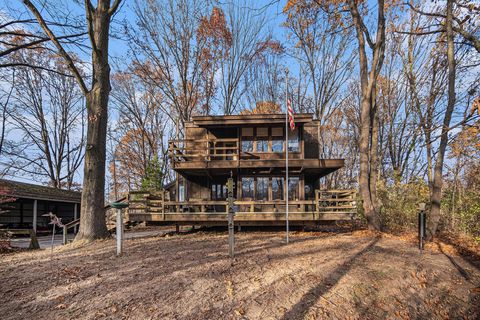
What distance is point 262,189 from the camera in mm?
14703

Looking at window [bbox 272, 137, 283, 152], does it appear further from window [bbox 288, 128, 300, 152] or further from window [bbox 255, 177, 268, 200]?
window [bbox 255, 177, 268, 200]

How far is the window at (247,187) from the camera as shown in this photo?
14695mm

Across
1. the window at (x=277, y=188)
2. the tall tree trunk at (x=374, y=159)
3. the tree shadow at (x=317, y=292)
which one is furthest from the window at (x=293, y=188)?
the tree shadow at (x=317, y=292)

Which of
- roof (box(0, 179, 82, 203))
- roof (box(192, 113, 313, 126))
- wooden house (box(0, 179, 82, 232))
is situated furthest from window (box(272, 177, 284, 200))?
wooden house (box(0, 179, 82, 232))

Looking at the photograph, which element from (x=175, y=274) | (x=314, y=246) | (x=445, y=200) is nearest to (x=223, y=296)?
(x=175, y=274)

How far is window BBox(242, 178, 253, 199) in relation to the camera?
1470 cm

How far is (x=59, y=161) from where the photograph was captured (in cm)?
2745

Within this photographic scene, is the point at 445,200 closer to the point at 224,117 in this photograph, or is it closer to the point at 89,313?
the point at 224,117

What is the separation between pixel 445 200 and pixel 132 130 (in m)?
29.9

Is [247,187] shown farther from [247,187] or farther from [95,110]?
[95,110]

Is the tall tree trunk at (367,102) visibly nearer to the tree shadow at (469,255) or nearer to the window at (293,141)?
the tree shadow at (469,255)

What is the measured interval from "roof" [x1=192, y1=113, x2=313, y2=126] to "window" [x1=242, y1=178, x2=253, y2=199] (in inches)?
126

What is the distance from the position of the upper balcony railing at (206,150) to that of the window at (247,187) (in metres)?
1.46

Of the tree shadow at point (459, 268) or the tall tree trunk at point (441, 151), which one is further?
the tall tree trunk at point (441, 151)
